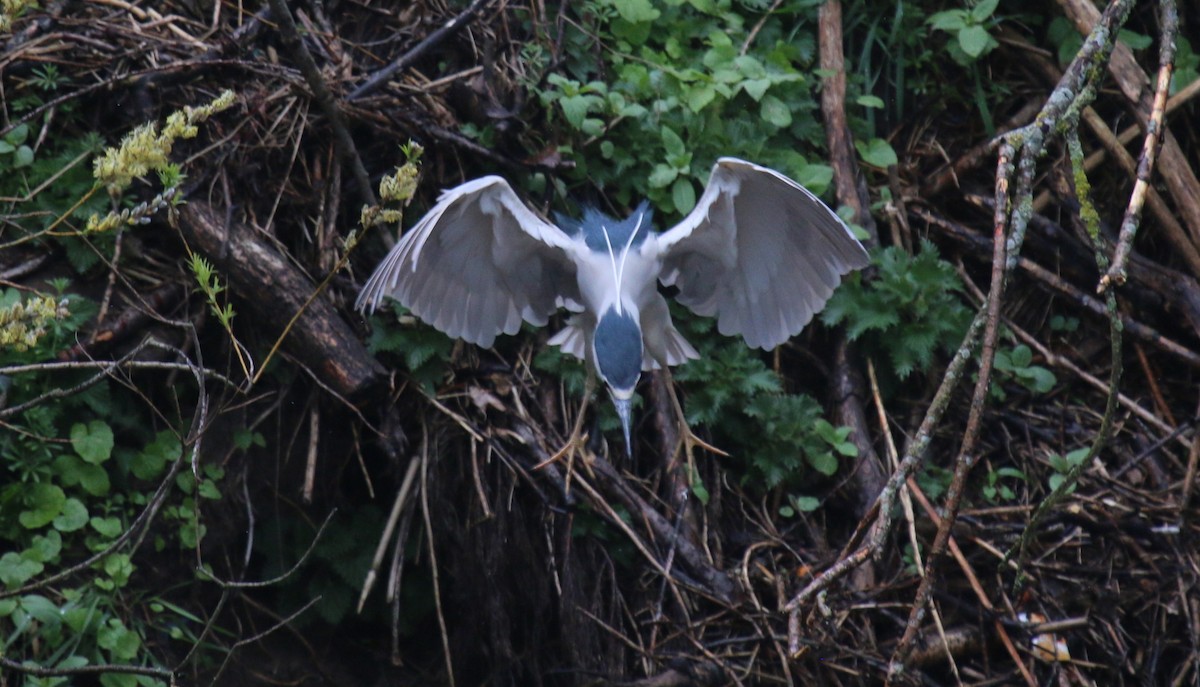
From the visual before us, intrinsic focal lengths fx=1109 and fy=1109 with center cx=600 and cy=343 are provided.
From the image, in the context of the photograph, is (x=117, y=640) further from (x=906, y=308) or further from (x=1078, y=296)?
(x=1078, y=296)

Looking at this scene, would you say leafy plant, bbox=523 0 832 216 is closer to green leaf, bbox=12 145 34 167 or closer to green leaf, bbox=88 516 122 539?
green leaf, bbox=12 145 34 167

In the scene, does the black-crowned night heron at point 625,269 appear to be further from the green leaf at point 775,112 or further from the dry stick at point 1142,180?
the dry stick at point 1142,180

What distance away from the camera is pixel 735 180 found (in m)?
2.76

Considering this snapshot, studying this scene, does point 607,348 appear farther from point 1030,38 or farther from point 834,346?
point 1030,38

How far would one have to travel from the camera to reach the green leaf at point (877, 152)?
3562 millimetres

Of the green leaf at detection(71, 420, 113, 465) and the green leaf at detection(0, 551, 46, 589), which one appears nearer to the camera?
the green leaf at detection(0, 551, 46, 589)

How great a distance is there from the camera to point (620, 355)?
2727mm

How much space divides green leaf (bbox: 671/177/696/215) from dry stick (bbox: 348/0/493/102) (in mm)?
799

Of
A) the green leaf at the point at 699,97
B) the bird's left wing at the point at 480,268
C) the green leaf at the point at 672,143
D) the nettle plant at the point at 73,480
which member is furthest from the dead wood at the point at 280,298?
the green leaf at the point at 699,97

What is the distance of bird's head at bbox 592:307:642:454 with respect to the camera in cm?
273

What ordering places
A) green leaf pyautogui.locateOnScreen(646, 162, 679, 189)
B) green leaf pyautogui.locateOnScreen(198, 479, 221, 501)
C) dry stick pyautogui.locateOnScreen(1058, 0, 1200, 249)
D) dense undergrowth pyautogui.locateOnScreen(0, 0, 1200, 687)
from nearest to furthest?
dense undergrowth pyautogui.locateOnScreen(0, 0, 1200, 687) < green leaf pyautogui.locateOnScreen(198, 479, 221, 501) < green leaf pyautogui.locateOnScreen(646, 162, 679, 189) < dry stick pyautogui.locateOnScreen(1058, 0, 1200, 249)

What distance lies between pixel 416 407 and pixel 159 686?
0.99 metres

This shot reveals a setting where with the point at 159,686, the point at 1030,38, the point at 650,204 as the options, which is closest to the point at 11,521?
the point at 159,686

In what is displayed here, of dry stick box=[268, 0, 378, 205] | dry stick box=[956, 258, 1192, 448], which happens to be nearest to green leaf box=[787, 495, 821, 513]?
dry stick box=[956, 258, 1192, 448]
